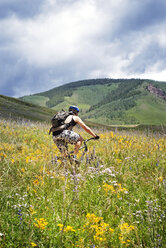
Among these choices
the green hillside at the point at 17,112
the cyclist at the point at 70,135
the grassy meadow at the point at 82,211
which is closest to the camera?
the grassy meadow at the point at 82,211

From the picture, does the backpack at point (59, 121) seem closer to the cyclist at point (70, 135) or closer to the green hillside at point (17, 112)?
the cyclist at point (70, 135)

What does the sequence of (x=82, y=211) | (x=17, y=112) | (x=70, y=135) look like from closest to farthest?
(x=82, y=211) < (x=70, y=135) < (x=17, y=112)

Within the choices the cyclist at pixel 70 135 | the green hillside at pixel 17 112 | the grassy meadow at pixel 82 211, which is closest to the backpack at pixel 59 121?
the cyclist at pixel 70 135

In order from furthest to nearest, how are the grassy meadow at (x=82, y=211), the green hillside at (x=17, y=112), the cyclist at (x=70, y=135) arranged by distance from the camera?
1. the green hillside at (x=17, y=112)
2. the cyclist at (x=70, y=135)
3. the grassy meadow at (x=82, y=211)

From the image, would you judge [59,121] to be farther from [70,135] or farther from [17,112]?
[17,112]

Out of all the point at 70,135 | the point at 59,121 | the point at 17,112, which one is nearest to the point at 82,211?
the point at 70,135

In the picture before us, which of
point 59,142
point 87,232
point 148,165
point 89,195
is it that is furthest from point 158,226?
point 59,142

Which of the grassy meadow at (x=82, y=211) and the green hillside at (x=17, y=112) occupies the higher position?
the green hillside at (x=17, y=112)

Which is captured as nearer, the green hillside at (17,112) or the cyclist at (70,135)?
the cyclist at (70,135)

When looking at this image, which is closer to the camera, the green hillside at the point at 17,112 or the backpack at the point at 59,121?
the backpack at the point at 59,121

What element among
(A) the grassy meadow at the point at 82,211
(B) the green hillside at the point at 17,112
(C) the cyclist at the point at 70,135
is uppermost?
(B) the green hillside at the point at 17,112

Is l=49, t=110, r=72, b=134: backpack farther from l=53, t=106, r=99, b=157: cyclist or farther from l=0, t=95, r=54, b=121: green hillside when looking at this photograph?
l=0, t=95, r=54, b=121: green hillside

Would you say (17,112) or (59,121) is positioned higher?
(17,112)

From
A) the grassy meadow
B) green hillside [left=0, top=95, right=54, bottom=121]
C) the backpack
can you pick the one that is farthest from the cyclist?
green hillside [left=0, top=95, right=54, bottom=121]
